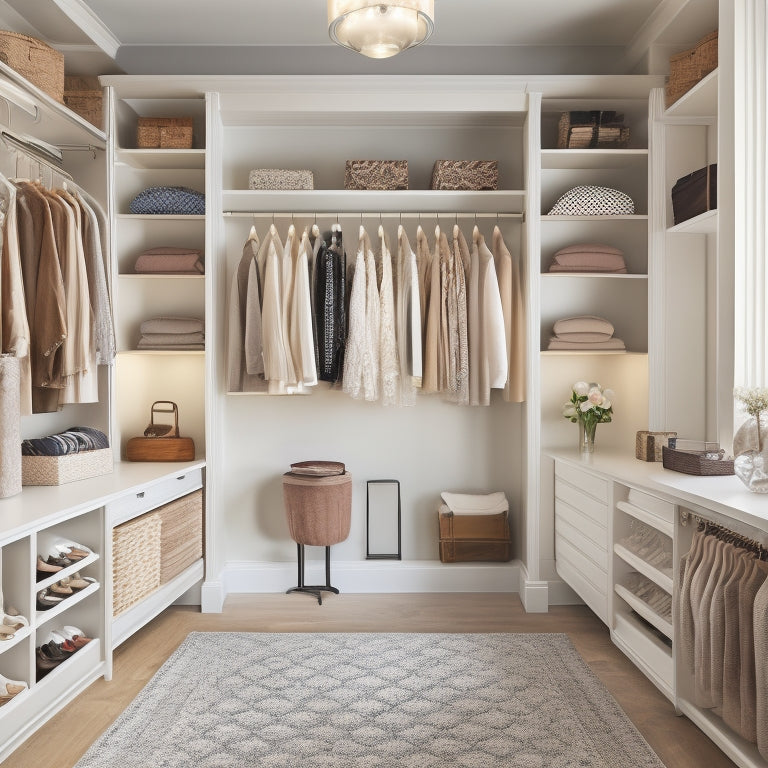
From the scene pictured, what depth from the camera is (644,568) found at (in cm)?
252

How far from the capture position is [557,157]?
12.1 ft

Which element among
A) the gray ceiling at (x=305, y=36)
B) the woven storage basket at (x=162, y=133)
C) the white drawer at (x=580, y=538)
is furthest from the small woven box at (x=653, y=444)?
the woven storage basket at (x=162, y=133)

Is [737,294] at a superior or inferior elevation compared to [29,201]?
inferior

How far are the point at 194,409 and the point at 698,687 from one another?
→ 9.29 feet

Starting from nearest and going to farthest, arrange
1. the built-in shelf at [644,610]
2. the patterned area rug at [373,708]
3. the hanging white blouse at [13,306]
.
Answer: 1. the patterned area rug at [373,708]
2. the built-in shelf at [644,610]
3. the hanging white blouse at [13,306]

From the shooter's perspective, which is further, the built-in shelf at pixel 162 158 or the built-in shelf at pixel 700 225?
the built-in shelf at pixel 162 158

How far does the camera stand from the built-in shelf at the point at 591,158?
359 cm

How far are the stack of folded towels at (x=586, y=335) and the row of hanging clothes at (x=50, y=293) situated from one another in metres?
2.24

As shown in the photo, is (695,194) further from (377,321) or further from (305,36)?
(305,36)

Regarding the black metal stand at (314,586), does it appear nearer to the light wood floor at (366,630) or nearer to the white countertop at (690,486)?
the light wood floor at (366,630)

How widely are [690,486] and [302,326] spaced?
199 centimetres

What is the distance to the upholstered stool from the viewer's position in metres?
3.60

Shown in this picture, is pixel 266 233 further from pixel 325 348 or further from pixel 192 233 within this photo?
pixel 325 348

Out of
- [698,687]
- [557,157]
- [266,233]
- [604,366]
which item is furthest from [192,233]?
[698,687]
